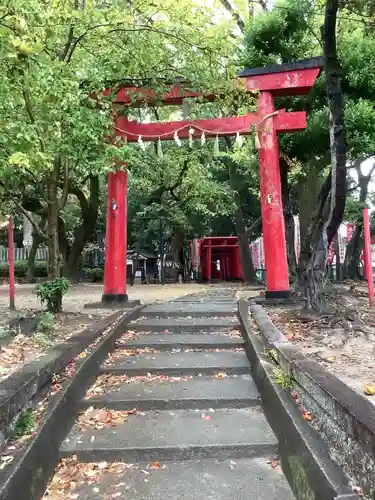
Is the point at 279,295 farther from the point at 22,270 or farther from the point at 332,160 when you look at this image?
the point at 22,270

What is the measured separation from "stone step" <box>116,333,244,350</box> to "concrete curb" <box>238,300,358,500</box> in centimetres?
126

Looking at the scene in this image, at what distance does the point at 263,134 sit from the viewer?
9109mm

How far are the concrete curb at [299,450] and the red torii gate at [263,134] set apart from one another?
4.94 meters

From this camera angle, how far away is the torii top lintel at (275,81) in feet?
28.1

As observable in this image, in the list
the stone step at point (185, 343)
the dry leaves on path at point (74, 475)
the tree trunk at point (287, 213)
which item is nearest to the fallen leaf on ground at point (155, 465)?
the dry leaves on path at point (74, 475)

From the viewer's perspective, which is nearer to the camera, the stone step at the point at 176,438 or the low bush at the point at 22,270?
the stone step at the point at 176,438

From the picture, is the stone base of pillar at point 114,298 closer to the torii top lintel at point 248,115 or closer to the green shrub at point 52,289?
the green shrub at point 52,289

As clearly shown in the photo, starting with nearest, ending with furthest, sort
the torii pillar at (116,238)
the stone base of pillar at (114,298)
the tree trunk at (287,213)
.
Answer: the stone base of pillar at (114,298), the torii pillar at (116,238), the tree trunk at (287,213)

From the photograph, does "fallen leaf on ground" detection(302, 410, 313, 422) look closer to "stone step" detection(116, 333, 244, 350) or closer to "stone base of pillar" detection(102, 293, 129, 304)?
"stone step" detection(116, 333, 244, 350)

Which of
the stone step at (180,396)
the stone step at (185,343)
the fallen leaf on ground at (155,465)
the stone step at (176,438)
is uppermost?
the stone step at (185,343)

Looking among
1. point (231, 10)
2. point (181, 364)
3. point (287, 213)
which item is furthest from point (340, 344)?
point (231, 10)

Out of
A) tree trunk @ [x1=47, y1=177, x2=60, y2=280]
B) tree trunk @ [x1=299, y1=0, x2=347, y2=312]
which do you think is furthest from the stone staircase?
tree trunk @ [x1=47, y1=177, x2=60, y2=280]

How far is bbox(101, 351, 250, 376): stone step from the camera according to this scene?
16.0 feet

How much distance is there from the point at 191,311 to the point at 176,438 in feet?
12.9
